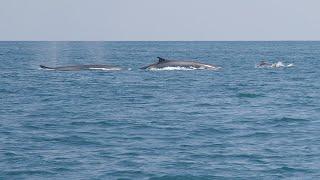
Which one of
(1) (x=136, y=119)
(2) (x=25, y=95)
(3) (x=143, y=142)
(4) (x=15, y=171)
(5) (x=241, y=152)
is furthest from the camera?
(2) (x=25, y=95)

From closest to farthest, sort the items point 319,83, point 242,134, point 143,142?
point 143,142 < point 242,134 < point 319,83

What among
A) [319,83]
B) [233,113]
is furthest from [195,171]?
[319,83]

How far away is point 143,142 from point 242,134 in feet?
13.1


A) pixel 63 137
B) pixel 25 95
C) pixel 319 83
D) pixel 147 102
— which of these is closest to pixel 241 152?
pixel 63 137

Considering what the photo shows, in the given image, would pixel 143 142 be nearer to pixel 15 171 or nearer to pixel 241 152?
pixel 241 152

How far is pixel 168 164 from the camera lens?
68.0 ft

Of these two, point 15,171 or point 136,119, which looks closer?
point 15,171

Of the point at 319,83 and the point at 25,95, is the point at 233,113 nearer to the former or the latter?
the point at 25,95

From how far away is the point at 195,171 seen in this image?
19812 mm

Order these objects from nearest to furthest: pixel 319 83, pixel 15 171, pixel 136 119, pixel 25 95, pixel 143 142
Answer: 1. pixel 15 171
2. pixel 143 142
3. pixel 136 119
4. pixel 25 95
5. pixel 319 83

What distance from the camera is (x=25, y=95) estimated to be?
42.9 metres

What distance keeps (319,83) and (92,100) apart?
21.6m

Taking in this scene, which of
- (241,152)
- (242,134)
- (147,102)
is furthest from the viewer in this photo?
(147,102)

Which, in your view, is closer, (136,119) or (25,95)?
(136,119)
